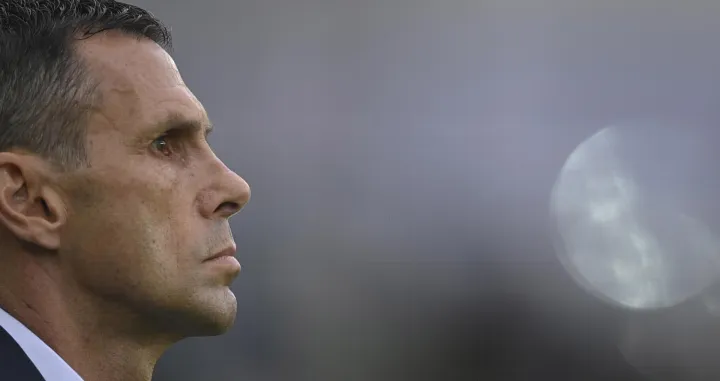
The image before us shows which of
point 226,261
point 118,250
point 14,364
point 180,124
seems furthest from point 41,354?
point 180,124

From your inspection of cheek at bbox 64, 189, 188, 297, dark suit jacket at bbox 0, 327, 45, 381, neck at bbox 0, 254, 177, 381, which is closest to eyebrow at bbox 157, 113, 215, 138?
cheek at bbox 64, 189, 188, 297

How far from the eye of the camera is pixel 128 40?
1452 millimetres

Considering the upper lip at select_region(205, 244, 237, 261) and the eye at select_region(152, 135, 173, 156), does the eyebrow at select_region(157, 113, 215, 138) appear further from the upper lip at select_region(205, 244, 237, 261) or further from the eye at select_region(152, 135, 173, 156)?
the upper lip at select_region(205, 244, 237, 261)

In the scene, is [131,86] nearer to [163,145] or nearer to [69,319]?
[163,145]

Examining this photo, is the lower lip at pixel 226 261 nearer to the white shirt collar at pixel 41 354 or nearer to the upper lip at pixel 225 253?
the upper lip at pixel 225 253

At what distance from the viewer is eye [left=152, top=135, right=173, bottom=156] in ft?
4.56

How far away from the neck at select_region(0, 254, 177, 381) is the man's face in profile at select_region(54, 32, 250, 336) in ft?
0.08

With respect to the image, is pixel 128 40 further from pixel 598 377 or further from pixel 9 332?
pixel 598 377

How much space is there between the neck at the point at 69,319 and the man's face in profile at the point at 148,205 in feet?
0.08

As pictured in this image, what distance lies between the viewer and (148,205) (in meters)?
1.34

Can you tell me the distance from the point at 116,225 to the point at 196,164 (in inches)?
7.0

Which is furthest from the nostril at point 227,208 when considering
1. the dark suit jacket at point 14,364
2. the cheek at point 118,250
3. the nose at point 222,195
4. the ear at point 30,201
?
the dark suit jacket at point 14,364

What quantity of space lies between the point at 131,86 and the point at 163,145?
11cm

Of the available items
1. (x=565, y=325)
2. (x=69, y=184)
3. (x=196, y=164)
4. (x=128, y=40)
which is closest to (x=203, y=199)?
(x=196, y=164)
